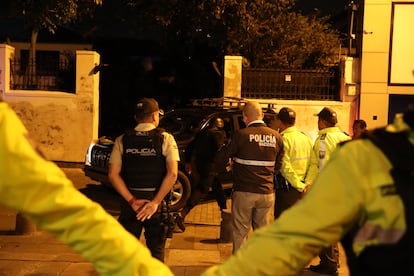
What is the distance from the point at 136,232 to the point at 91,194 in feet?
20.3

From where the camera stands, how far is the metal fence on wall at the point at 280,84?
14.9m

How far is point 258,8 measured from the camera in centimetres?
1675

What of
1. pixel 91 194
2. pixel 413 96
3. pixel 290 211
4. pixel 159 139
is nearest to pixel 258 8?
pixel 413 96

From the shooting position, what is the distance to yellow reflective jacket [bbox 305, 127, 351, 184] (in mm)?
6449

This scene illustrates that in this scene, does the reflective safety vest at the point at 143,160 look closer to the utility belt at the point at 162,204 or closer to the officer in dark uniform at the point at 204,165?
the utility belt at the point at 162,204

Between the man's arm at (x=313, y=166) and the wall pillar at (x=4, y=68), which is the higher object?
the wall pillar at (x=4, y=68)

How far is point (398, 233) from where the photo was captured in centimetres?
173

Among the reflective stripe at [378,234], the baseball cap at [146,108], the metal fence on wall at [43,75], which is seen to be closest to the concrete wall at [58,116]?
the metal fence on wall at [43,75]

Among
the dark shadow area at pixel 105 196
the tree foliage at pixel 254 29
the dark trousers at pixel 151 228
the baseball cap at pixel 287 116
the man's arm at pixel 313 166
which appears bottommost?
the dark shadow area at pixel 105 196

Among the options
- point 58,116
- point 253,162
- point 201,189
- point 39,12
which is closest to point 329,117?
point 253,162

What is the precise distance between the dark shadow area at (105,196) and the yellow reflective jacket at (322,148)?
12.9 ft

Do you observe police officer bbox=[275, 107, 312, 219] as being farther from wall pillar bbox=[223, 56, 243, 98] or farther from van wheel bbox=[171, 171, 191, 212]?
wall pillar bbox=[223, 56, 243, 98]

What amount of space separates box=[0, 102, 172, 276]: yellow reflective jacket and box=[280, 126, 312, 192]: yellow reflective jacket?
4.68m

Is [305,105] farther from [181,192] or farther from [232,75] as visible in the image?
[181,192]
